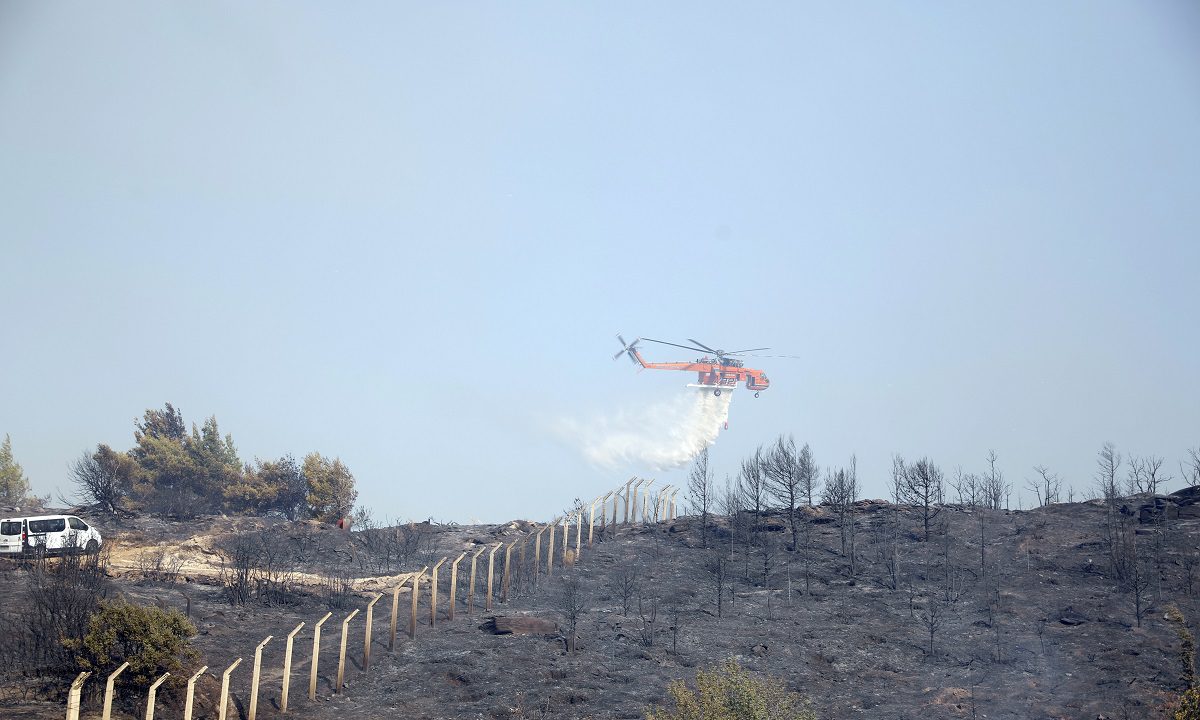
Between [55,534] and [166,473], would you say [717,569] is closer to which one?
[55,534]

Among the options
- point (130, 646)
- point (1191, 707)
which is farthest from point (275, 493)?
point (1191, 707)

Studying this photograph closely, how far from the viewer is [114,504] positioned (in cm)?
5609

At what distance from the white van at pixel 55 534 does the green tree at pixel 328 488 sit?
81.5ft

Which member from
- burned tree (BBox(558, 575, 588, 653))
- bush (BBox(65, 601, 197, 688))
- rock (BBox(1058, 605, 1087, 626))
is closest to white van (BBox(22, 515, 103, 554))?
bush (BBox(65, 601, 197, 688))

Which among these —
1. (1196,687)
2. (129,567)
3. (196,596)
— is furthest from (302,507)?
(1196,687)

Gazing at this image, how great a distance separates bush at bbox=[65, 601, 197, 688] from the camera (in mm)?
25641

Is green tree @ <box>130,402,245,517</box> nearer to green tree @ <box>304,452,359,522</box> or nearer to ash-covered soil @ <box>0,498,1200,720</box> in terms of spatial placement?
green tree @ <box>304,452,359,522</box>

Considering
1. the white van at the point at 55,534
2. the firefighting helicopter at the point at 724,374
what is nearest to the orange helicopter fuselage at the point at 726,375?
the firefighting helicopter at the point at 724,374

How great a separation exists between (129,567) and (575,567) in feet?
62.5

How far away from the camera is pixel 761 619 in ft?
127

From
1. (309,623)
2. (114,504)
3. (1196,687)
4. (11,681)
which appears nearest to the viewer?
(1196,687)

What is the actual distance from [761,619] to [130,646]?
22802mm

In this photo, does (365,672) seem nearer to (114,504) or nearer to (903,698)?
(903,698)

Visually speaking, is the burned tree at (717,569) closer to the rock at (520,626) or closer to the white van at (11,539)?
the rock at (520,626)
